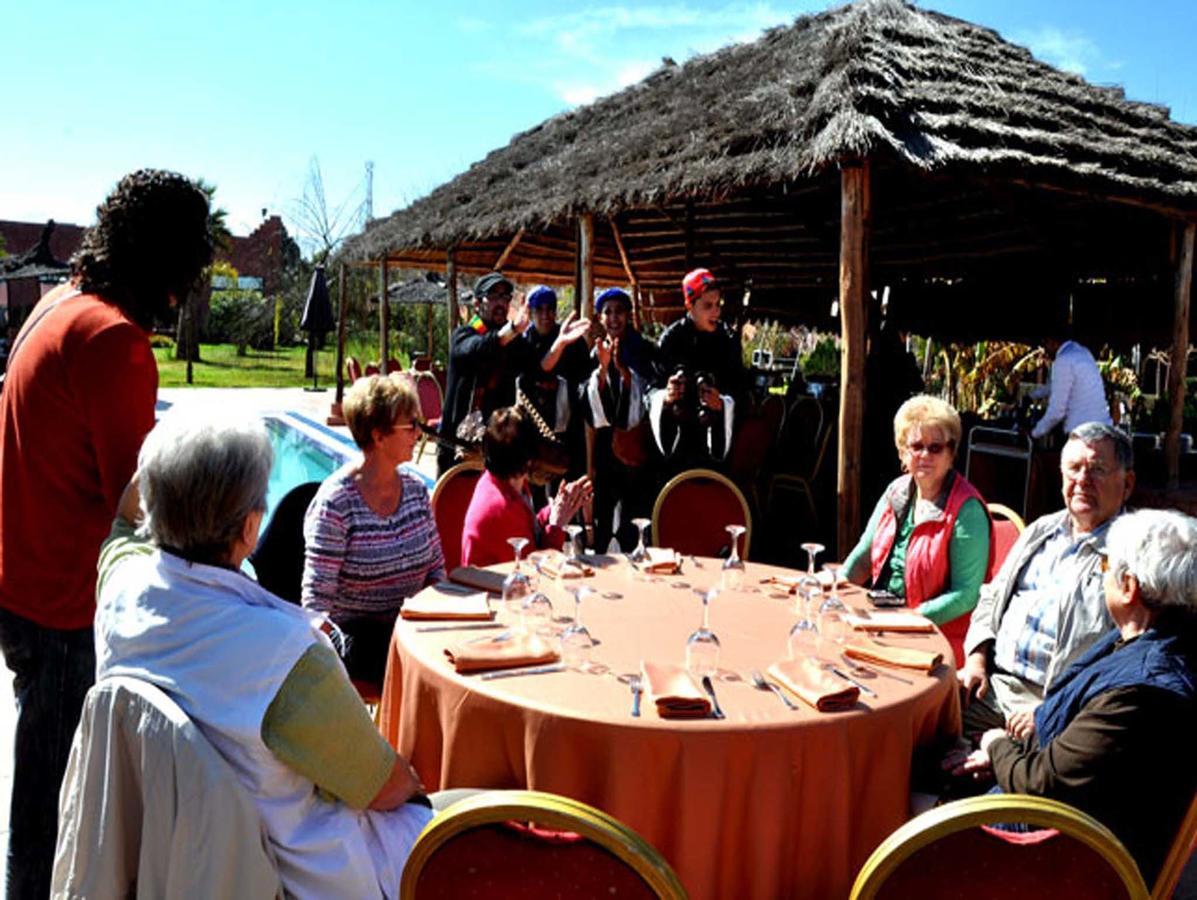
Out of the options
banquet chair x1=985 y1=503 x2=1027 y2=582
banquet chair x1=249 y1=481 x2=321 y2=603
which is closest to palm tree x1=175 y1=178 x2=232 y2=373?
banquet chair x1=249 y1=481 x2=321 y2=603

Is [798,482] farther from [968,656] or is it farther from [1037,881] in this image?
[1037,881]

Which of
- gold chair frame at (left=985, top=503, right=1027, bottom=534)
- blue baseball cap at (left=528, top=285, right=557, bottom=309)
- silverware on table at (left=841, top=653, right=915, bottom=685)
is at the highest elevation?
blue baseball cap at (left=528, top=285, right=557, bottom=309)

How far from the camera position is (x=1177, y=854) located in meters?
2.00

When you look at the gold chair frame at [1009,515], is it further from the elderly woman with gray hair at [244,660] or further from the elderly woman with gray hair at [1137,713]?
the elderly woman with gray hair at [244,660]

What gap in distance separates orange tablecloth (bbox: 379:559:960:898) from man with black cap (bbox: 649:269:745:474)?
11.1 feet

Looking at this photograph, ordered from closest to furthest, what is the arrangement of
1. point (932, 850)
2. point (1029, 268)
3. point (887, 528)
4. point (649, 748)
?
point (932, 850) < point (649, 748) < point (887, 528) < point (1029, 268)

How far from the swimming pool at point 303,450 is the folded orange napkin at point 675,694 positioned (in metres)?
8.63

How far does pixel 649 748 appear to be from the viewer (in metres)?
2.25

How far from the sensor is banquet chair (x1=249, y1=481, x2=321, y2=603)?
387 cm

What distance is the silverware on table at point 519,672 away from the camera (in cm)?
257

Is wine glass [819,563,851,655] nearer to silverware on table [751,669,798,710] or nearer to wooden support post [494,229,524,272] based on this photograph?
silverware on table [751,669,798,710]

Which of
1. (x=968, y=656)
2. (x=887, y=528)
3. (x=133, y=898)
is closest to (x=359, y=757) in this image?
→ (x=133, y=898)

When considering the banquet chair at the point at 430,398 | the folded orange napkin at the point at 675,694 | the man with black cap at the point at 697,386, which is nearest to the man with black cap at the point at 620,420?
the man with black cap at the point at 697,386

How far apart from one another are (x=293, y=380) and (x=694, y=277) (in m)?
24.0
